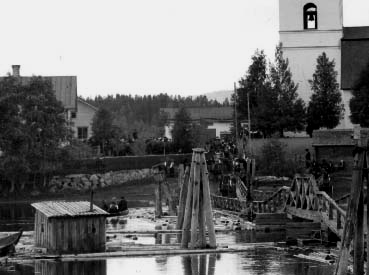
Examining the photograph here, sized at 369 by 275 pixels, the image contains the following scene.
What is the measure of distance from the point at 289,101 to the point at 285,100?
36cm

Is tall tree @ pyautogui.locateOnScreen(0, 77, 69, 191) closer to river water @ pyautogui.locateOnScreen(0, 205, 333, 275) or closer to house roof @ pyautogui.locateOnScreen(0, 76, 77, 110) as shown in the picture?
house roof @ pyautogui.locateOnScreen(0, 76, 77, 110)

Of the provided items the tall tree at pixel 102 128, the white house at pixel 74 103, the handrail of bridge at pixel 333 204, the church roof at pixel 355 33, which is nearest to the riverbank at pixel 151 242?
the handrail of bridge at pixel 333 204

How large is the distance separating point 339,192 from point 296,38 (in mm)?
25295

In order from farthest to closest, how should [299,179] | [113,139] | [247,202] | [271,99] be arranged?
1. [113,139]
2. [271,99]
3. [247,202]
4. [299,179]

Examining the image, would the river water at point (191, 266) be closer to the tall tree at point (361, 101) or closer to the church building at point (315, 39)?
the tall tree at point (361, 101)

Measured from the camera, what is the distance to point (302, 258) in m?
39.4

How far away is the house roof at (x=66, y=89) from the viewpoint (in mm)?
99625

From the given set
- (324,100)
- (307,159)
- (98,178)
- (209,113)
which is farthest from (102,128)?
(209,113)

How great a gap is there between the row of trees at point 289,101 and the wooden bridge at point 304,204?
67.5ft

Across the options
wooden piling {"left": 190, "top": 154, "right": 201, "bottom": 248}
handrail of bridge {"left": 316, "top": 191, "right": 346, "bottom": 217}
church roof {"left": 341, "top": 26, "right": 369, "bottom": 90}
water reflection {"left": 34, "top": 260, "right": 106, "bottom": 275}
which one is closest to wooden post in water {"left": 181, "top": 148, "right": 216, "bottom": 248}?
wooden piling {"left": 190, "top": 154, "right": 201, "bottom": 248}

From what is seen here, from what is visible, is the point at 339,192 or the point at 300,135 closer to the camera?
the point at 339,192

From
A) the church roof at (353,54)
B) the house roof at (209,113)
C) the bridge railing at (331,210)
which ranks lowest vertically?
the bridge railing at (331,210)

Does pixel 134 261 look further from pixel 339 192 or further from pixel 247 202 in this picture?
pixel 339 192

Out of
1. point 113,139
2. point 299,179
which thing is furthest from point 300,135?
point 299,179
